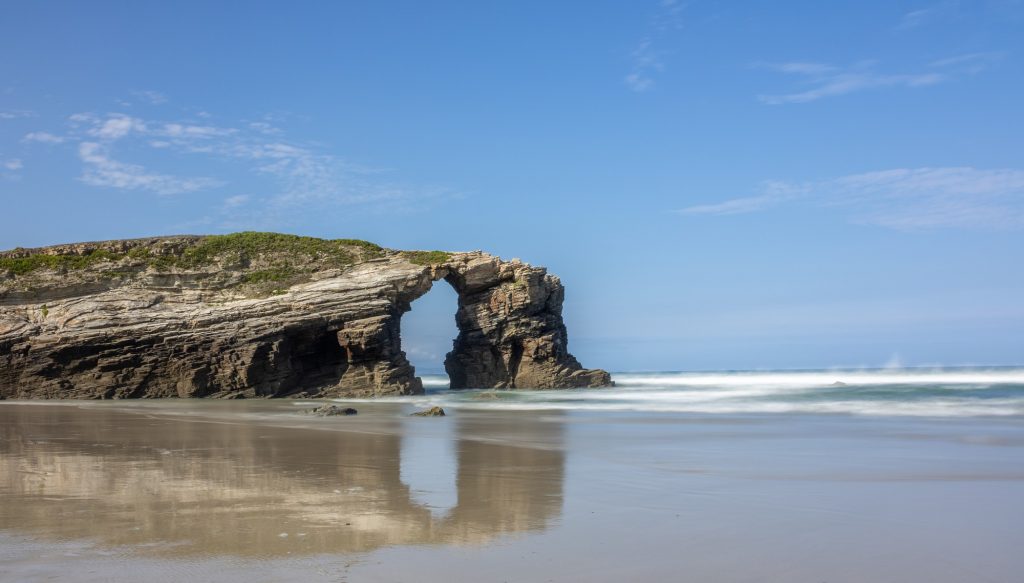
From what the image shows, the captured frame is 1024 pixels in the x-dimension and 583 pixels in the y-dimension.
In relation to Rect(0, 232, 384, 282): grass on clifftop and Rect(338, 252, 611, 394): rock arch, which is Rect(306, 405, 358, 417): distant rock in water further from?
Rect(338, 252, 611, 394): rock arch

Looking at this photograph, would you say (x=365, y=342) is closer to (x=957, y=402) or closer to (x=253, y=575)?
(x=957, y=402)

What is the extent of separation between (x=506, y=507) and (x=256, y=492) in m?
2.59

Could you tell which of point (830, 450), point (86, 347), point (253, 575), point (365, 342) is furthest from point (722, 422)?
point (86, 347)

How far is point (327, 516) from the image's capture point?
22.2 feet

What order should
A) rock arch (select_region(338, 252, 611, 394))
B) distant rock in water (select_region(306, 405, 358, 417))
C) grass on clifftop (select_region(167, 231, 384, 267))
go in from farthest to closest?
rock arch (select_region(338, 252, 611, 394)) → grass on clifftop (select_region(167, 231, 384, 267)) → distant rock in water (select_region(306, 405, 358, 417))

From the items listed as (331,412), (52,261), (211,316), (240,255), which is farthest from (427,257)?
(331,412)

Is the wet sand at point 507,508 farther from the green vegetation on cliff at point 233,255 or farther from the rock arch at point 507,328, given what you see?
the rock arch at point 507,328

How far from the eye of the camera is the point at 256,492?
7984 mm

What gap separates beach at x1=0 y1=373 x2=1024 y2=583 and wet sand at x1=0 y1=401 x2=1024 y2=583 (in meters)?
0.03

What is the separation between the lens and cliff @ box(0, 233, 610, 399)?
1228 inches

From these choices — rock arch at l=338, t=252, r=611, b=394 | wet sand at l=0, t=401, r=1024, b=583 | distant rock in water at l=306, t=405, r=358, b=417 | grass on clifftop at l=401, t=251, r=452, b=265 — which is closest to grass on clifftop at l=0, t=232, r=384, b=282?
grass on clifftop at l=401, t=251, r=452, b=265

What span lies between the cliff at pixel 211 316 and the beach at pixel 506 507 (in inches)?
702

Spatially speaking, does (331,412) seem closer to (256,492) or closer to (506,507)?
(256,492)

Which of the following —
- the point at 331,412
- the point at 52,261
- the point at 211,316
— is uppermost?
the point at 52,261
